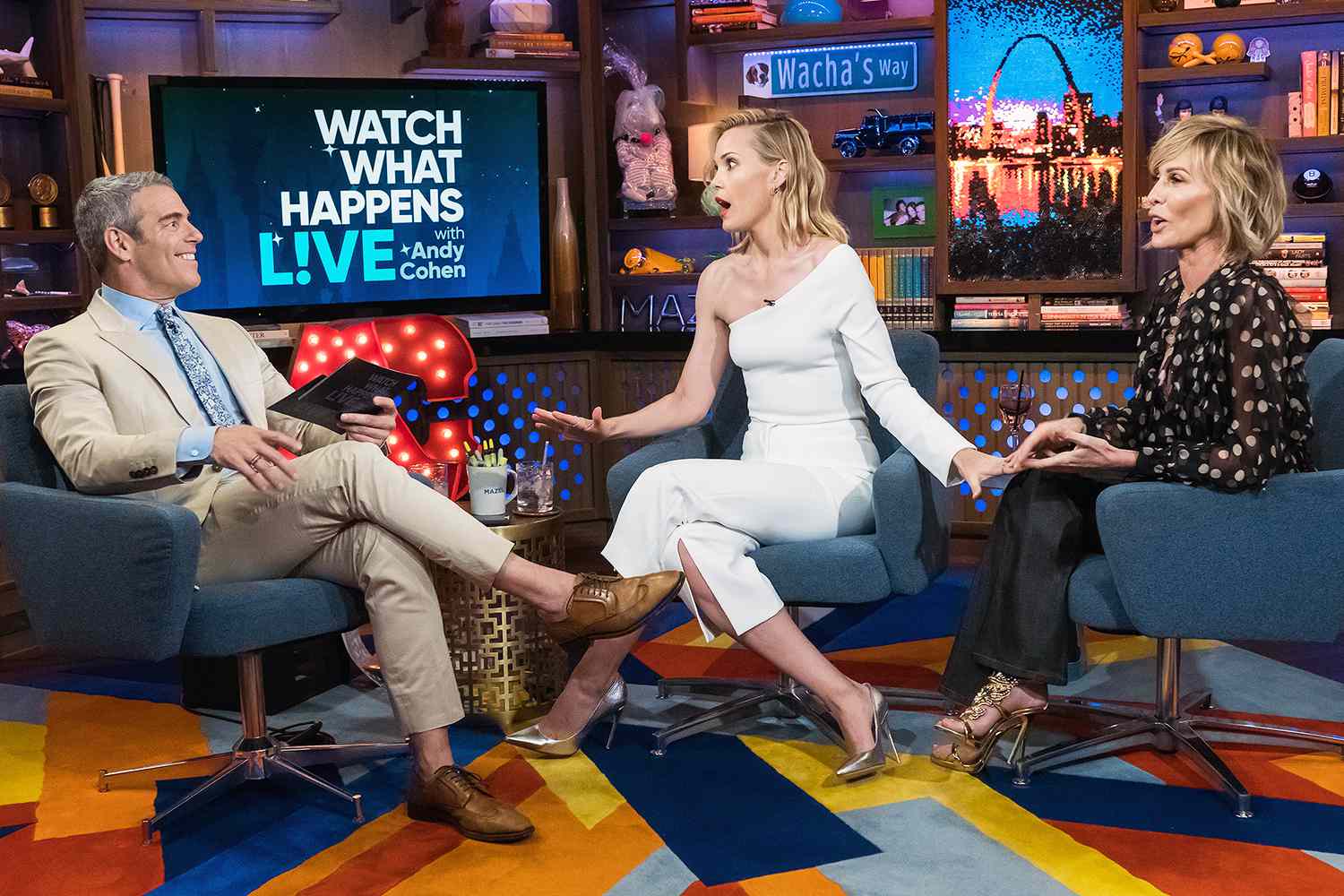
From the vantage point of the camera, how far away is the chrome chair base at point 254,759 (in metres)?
2.85

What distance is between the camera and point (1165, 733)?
3004 mm

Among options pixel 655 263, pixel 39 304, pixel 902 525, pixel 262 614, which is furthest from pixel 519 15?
pixel 262 614

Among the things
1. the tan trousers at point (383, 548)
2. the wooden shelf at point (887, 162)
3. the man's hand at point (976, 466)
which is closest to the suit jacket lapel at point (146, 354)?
the tan trousers at point (383, 548)

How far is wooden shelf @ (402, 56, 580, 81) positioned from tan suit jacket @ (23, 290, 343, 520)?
2228mm

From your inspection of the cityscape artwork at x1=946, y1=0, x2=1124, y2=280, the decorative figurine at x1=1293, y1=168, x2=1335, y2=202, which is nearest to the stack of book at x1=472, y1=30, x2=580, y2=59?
the cityscape artwork at x1=946, y1=0, x2=1124, y2=280

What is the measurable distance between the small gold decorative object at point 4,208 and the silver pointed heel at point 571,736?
242 cm

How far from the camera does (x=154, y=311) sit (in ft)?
9.93

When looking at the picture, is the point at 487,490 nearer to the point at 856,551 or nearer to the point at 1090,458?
the point at 856,551

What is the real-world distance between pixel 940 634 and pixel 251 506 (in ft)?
6.51

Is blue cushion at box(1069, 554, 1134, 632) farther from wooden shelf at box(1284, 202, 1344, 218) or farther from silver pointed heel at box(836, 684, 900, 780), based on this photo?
wooden shelf at box(1284, 202, 1344, 218)

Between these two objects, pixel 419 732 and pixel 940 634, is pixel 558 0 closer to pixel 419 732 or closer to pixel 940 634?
pixel 940 634

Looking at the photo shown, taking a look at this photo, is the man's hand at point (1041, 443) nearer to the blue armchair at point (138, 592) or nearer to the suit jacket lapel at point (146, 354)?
the blue armchair at point (138, 592)

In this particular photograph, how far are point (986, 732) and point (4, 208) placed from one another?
329 centimetres

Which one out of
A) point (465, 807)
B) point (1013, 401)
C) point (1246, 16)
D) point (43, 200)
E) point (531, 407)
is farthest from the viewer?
point (531, 407)
